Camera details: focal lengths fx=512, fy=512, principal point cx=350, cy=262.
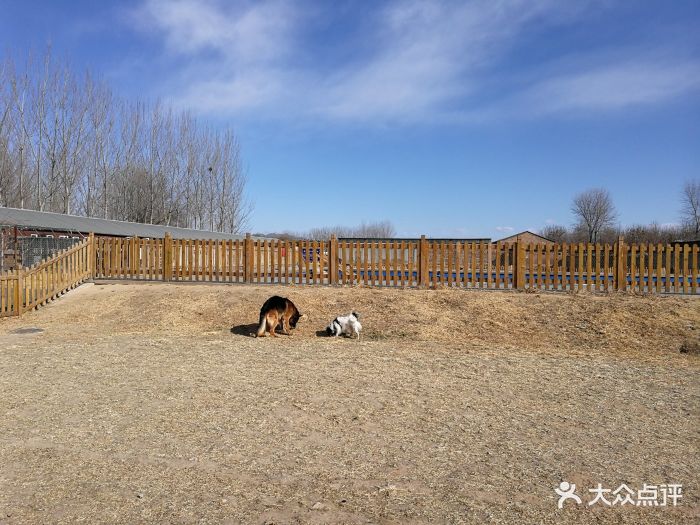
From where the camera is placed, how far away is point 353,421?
18.3ft

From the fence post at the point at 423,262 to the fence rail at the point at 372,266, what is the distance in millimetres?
30

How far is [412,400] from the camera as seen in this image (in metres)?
6.41

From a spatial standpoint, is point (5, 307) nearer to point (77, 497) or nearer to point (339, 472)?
Result: point (77, 497)

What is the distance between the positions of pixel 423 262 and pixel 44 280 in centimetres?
1087

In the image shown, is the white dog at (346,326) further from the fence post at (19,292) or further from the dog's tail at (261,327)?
the fence post at (19,292)

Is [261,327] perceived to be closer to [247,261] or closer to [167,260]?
[247,261]

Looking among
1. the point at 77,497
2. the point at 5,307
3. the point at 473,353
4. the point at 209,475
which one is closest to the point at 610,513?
the point at 209,475

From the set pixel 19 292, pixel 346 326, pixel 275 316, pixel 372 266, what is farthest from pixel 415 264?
pixel 19 292

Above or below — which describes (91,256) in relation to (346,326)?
above

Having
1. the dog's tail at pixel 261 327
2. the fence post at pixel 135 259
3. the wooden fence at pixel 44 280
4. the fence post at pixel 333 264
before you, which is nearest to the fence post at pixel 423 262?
the fence post at pixel 333 264

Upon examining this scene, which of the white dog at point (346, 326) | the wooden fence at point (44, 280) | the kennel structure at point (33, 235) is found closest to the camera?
the white dog at point (346, 326)

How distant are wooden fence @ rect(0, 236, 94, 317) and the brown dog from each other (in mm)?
7038

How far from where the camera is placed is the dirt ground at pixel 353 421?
3.69 meters

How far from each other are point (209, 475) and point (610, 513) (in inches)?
118
